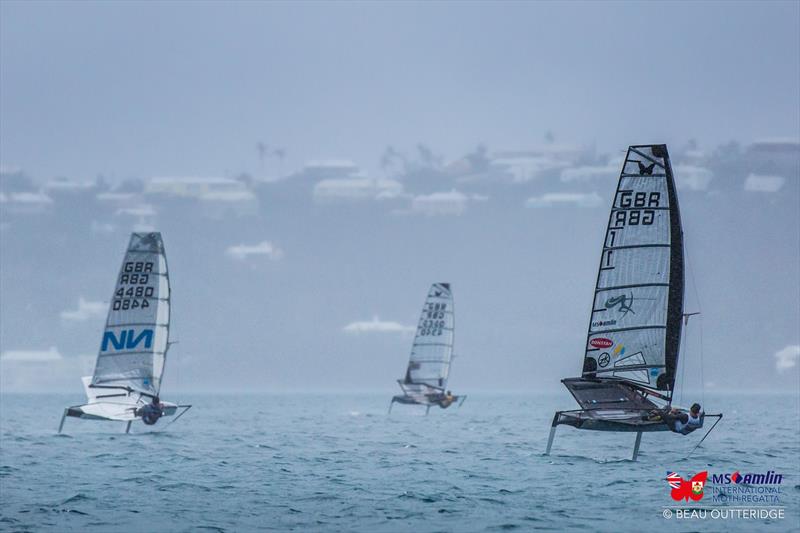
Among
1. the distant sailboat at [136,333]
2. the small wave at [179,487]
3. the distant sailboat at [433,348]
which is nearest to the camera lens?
the small wave at [179,487]

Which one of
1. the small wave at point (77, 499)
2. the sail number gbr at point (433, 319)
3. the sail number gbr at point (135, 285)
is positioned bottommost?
the small wave at point (77, 499)

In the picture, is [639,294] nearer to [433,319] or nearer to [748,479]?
[748,479]

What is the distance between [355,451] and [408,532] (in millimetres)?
24490

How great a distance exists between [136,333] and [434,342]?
104 feet

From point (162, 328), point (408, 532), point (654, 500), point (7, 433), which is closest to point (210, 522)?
point (408, 532)

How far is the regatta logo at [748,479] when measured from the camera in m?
33.8

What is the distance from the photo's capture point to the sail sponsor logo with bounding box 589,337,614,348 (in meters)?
35.4

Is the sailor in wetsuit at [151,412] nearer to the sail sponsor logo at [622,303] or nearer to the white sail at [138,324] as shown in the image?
the white sail at [138,324]

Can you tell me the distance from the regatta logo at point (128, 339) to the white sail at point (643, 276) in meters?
26.6

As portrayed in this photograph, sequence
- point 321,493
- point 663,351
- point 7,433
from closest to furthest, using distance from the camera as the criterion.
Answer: point 321,493, point 663,351, point 7,433

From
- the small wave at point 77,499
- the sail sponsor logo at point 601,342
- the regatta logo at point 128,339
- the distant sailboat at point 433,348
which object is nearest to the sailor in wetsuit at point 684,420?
the sail sponsor logo at point 601,342

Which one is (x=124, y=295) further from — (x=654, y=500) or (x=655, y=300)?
(x=654, y=500)

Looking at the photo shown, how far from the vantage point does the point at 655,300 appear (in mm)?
34938

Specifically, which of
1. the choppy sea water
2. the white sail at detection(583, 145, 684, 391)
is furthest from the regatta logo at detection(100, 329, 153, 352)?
the white sail at detection(583, 145, 684, 391)
